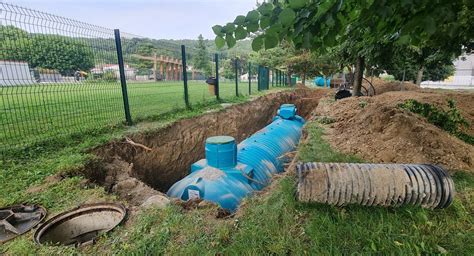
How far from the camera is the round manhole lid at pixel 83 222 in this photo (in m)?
2.80

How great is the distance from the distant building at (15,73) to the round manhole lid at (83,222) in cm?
273

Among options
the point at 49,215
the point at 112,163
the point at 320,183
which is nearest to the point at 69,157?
the point at 112,163

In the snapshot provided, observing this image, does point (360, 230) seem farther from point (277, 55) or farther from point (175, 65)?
point (277, 55)

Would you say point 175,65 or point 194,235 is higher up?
point 175,65

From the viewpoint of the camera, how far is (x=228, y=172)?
178 inches

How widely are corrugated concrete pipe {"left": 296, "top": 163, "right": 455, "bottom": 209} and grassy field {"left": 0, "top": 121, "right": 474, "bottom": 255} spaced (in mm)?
127

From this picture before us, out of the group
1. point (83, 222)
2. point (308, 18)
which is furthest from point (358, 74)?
point (83, 222)

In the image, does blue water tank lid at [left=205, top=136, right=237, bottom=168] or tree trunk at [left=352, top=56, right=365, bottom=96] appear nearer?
blue water tank lid at [left=205, top=136, right=237, bottom=168]

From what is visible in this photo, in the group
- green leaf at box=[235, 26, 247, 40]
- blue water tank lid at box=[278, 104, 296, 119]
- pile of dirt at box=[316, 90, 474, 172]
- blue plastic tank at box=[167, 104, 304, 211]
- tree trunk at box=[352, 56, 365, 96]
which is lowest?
blue plastic tank at box=[167, 104, 304, 211]

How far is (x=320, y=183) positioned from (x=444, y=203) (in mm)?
1096

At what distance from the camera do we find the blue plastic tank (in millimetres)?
4156

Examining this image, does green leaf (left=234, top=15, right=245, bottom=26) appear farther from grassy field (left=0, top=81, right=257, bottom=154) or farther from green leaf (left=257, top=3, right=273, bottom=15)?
grassy field (left=0, top=81, right=257, bottom=154)

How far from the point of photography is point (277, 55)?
2428 centimetres

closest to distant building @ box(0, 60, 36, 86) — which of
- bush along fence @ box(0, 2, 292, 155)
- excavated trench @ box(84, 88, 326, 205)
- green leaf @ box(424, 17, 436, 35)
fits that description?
bush along fence @ box(0, 2, 292, 155)
